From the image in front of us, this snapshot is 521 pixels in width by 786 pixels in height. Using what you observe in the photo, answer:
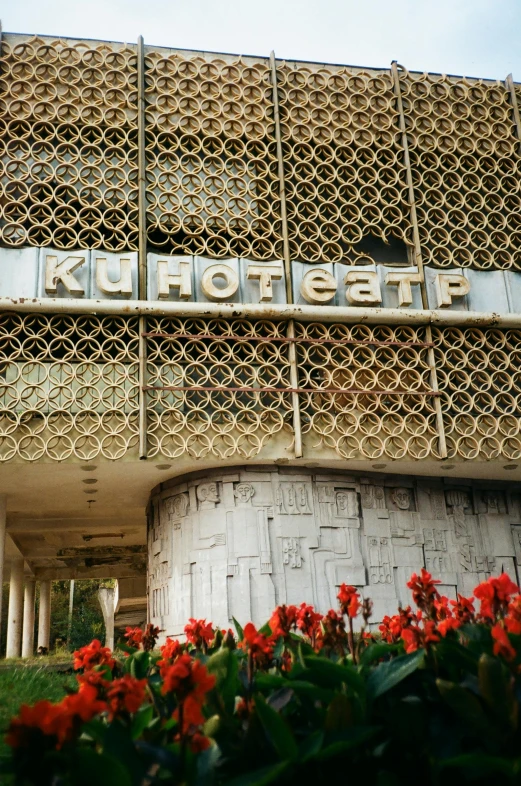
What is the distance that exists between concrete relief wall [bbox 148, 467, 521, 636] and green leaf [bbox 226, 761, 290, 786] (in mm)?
9900

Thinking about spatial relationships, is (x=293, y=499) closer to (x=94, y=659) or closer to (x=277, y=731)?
(x=94, y=659)

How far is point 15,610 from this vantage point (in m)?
19.4

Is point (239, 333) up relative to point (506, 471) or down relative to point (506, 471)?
up

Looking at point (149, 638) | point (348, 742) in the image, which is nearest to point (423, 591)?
point (348, 742)

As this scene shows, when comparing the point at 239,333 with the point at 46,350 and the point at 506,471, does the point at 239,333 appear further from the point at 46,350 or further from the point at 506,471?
the point at 506,471

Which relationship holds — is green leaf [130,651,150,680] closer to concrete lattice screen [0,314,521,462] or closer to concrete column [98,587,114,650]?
concrete lattice screen [0,314,521,462]

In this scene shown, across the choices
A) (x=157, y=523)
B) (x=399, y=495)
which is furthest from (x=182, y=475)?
(x=399, y=495)

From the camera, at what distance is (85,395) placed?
37.4 ft

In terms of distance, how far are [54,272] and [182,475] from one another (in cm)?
377

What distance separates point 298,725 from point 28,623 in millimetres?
22191

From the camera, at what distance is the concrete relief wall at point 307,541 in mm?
11930

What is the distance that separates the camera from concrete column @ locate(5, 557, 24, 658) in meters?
18.4

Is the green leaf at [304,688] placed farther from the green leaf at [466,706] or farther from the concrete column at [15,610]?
the concrete column at [15,610]

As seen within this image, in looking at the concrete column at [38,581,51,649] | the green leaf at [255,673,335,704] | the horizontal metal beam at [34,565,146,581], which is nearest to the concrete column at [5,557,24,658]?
the horizontal metal beam at [34,565,146,581]
